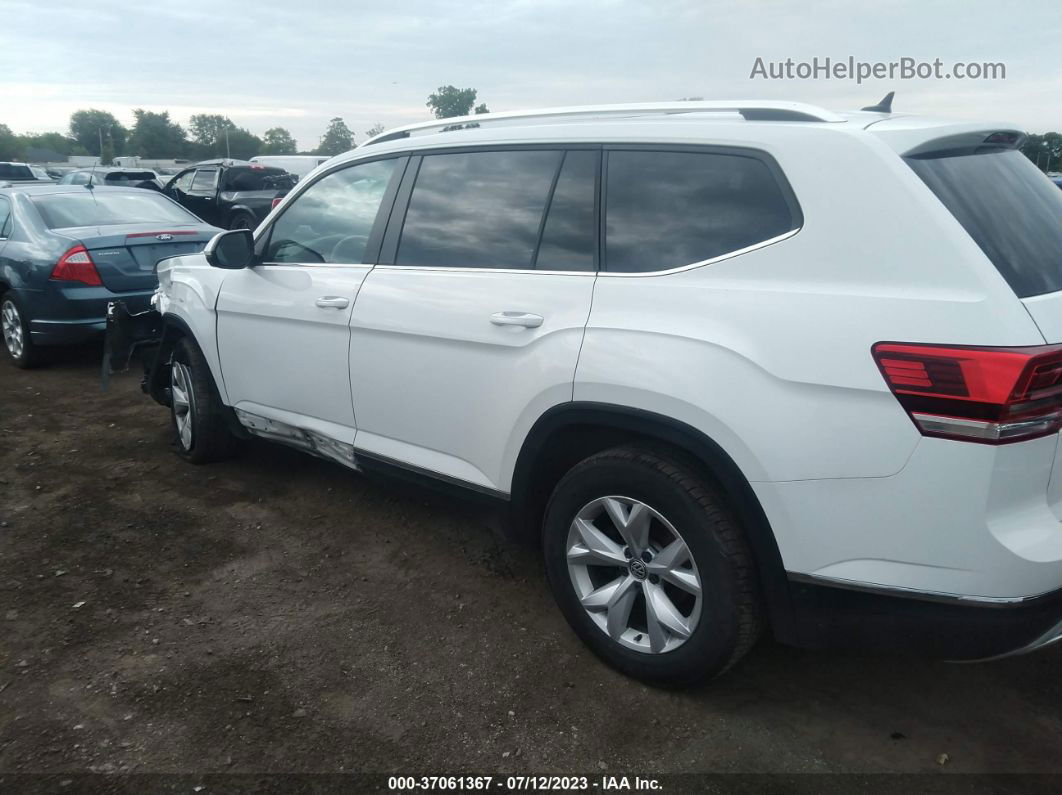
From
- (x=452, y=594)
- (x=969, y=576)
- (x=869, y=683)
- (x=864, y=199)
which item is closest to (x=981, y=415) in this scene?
(x=969, y=576)

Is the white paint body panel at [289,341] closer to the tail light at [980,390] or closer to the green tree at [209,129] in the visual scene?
the tail light at [980,390]

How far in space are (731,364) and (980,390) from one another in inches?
24.7

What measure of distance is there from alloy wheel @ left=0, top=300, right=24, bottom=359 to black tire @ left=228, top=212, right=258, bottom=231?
7.75 meters

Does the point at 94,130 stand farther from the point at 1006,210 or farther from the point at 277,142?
the point at 1006,210

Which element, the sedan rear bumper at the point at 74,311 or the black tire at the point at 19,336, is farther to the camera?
the black tire at the point at 19,336

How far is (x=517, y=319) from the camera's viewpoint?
295 centimetres

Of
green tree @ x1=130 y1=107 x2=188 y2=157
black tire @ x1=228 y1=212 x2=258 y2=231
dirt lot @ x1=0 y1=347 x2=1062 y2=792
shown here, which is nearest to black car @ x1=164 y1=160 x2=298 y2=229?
black tire @ x1=228 y1=212 x2=258 y2=231

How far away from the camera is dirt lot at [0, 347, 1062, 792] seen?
8.41 feet

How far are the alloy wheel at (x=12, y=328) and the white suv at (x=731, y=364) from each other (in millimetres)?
4913

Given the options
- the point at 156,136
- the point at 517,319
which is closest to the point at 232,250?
the point at 517,319

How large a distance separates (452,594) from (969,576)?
2.03m

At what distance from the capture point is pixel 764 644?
10.4ft

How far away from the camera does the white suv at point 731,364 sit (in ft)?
6.98

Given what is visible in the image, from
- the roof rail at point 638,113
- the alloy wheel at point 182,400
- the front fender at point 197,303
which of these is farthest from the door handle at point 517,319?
the alloy wheel at point 182,400
